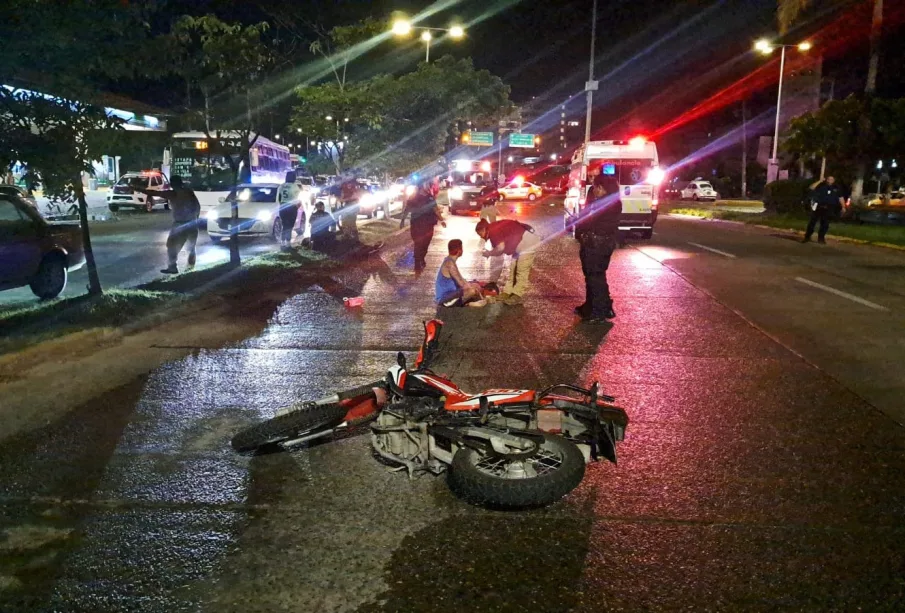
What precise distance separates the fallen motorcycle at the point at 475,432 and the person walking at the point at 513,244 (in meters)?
5.64

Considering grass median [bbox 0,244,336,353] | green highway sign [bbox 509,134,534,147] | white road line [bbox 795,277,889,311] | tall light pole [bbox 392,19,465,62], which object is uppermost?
tall light pole [bbox 392,19,465,62]

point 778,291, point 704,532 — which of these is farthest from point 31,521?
point 778,291

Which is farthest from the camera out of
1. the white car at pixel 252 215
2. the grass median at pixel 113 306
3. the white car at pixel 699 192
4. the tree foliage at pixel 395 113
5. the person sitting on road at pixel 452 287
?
the white car at pixel 699 192

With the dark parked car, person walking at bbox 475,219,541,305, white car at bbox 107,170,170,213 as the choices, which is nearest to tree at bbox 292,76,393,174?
white car at bbox 107,170,170,213

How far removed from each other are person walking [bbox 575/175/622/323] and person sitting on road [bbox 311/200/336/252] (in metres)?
8.31

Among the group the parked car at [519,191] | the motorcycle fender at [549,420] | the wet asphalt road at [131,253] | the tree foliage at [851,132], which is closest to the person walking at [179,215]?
the wet asphalt road at [131,253]

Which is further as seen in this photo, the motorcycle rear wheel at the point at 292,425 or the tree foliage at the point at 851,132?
the tree foliage at the point at 851,132

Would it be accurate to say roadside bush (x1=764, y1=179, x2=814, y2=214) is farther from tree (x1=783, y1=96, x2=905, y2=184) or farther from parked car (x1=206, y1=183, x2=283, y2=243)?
parked car (x1=206, y1=183, x2=283, y2=243)

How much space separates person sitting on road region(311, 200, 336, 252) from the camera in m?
16.7

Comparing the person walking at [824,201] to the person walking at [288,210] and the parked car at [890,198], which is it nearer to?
the person walking at [288,210]

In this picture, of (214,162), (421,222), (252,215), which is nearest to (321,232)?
(252,215)

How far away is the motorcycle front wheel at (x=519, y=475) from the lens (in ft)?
13.5

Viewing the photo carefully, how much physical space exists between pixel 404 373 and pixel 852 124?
28.2m

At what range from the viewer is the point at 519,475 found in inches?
170
